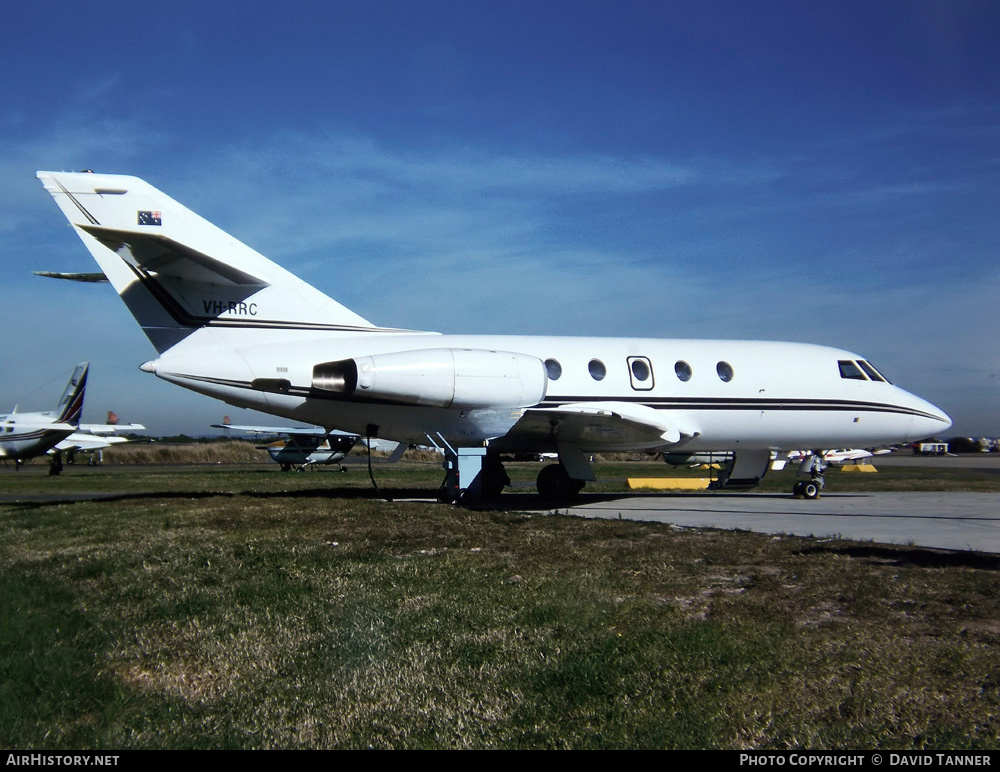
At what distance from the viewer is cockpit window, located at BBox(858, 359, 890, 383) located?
2020 centimetres

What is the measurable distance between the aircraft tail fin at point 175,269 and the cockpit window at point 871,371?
42.1ft

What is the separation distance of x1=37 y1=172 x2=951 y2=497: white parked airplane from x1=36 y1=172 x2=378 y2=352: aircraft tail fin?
0.02 m

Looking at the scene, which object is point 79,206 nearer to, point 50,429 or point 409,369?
point 409,369

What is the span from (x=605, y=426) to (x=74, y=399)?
107ft

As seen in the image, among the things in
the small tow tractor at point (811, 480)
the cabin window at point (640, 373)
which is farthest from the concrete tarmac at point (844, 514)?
the cabin window at point (640, 373)

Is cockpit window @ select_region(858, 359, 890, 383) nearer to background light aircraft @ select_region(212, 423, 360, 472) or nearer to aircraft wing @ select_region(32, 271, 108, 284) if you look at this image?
aircraft wing @ select_region(32, 271, 108, 284)

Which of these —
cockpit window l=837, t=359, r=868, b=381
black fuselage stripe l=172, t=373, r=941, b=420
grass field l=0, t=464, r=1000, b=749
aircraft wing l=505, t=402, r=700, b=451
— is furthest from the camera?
cockpit window l=837, t=359, r=868, b=381

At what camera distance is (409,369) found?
47.7 feet

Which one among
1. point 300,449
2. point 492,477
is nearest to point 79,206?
point 492,477

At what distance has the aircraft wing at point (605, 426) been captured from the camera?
16.2m

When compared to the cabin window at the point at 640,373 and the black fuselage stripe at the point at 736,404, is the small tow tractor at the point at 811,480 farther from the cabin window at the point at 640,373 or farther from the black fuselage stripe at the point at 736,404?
the cabin window at the point at 640,373

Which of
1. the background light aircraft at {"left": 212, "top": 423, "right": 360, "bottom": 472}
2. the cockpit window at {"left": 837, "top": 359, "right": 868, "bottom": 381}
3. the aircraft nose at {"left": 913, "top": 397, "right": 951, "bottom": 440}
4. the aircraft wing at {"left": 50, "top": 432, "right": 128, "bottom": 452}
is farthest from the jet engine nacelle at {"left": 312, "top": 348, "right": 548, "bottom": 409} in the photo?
the aircraft wing at {"left": 50, "top": 432, "right": 128, "bottom": 452}

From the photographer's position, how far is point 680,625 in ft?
18.7
